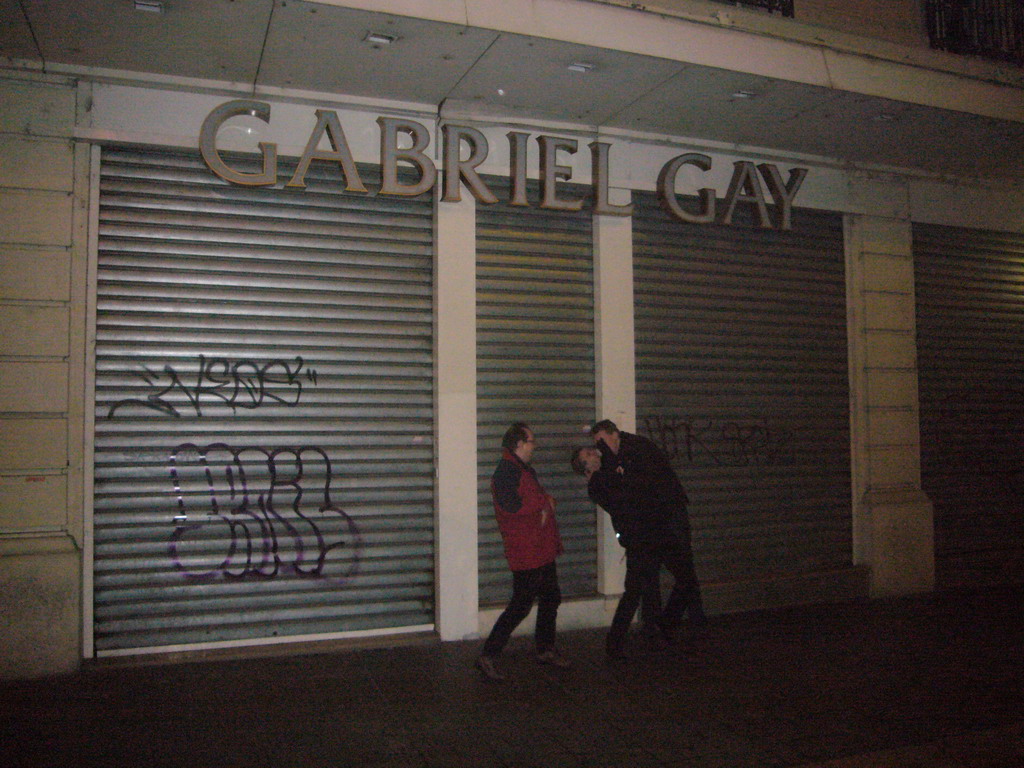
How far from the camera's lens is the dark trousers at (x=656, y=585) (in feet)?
20.3

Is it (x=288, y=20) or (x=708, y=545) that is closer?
(x=288, y=20)

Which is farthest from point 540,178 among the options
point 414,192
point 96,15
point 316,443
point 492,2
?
point 96,15

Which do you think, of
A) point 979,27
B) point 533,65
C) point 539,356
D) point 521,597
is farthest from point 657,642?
point 979,27

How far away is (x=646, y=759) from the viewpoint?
4445mm

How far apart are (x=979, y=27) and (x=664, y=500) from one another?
6.46m

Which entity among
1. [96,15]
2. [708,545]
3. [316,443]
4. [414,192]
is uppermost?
[96,15]

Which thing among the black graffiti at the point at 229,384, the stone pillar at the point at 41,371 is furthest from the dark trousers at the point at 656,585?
the stone pillar at the point at 41,371

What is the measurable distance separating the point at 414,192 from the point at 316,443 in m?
2.29

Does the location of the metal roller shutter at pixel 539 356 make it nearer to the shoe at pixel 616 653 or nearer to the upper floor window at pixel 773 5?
the shoe at pixel 616 653

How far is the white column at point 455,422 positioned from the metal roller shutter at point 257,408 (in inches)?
7.0

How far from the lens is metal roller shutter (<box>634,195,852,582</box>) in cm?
Answer: 802

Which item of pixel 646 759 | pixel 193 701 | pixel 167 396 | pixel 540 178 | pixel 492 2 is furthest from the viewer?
pixel 540 178

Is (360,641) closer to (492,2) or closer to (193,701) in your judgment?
(193,701)

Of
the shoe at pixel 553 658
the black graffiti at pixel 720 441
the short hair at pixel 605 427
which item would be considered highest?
the short hair at pixel 605 427
